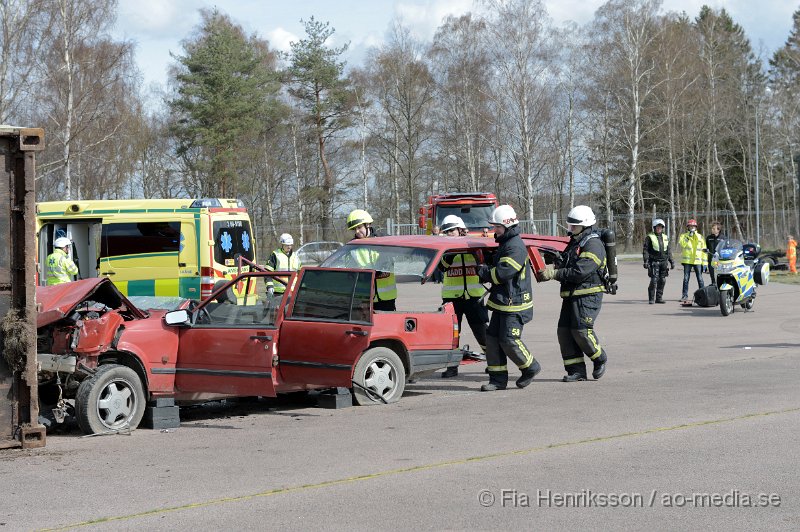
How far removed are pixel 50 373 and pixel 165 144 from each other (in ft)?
174

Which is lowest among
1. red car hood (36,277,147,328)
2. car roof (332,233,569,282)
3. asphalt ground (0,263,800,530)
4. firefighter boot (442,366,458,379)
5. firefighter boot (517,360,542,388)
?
asphalt ground (0,263,800,530)

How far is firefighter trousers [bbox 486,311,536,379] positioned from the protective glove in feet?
2.10

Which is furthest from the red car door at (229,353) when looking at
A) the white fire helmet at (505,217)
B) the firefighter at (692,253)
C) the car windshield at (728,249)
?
the firefighter at (692,253)

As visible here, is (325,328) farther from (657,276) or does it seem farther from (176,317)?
(657,276)

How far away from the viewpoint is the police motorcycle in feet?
60.5

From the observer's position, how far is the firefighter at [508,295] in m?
10.3

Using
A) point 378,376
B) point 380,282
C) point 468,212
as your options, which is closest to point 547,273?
point 380,282

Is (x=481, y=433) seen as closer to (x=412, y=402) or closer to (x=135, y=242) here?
(x=412, y=402)

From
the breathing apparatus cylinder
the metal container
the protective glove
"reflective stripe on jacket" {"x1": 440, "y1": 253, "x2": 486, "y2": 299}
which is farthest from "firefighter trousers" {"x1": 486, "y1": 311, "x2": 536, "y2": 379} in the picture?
the metal container

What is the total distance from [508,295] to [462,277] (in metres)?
1.19

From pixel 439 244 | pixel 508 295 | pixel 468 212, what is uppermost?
pixel 468 212

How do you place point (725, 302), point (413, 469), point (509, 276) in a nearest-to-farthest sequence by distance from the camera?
point (413, 469) → point (509, 276) → point (725, 302)

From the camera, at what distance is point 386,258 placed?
34.5 ft

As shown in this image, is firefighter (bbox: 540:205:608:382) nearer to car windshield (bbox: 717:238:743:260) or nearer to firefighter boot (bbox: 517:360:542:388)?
firefighter boot (bbox: 517:360:542:388)
